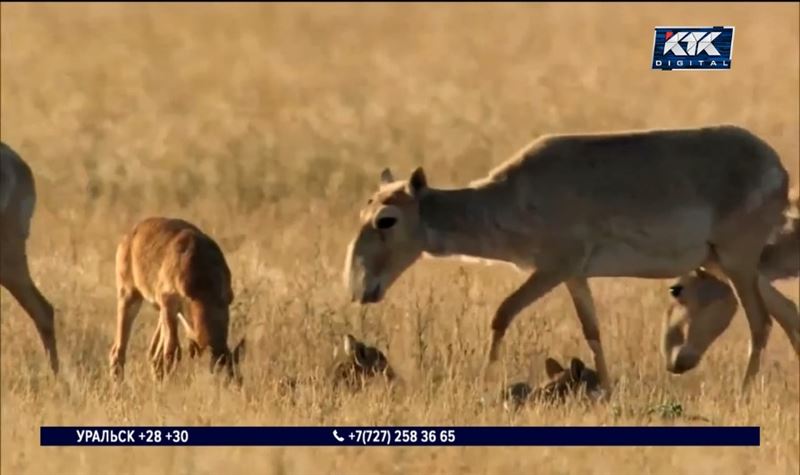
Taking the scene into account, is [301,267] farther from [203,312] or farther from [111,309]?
[203,312]

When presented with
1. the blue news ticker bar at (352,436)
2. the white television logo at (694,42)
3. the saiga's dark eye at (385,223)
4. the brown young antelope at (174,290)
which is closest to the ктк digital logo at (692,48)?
the white television logo at (694,42)

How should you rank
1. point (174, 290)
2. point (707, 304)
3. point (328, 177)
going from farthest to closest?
point (328, 177) → point (707, 304) → point (174, 290)

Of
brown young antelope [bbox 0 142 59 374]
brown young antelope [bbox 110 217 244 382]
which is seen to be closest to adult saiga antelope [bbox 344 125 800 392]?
brown young antelope [bbox 110 217 244 382]

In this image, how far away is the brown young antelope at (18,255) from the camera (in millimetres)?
16000

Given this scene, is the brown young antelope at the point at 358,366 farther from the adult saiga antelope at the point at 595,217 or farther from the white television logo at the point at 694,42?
the white television logo at the point at 694,42

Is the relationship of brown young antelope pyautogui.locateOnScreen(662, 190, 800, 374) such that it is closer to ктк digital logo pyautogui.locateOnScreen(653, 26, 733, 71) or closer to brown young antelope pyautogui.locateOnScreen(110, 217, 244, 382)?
ктк digital logo pyautogui.locateOnScreen(653, 26, 733, 71)

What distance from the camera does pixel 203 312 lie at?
573 inches

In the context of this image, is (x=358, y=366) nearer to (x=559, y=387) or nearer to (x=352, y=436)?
(x=559, y=387)

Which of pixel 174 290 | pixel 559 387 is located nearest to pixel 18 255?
pixel 174 290

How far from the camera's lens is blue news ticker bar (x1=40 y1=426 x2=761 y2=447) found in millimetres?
12844

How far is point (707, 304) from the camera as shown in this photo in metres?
16.4

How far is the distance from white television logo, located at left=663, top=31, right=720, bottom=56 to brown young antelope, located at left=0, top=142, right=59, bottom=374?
17.3ft

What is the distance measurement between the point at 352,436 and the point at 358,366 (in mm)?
2079

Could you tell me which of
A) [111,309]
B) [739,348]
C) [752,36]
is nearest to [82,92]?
[752,36]
